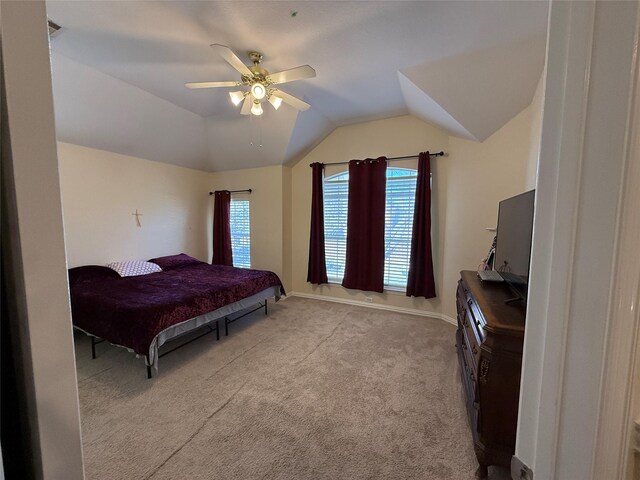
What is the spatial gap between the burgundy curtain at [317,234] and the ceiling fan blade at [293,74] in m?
2.04

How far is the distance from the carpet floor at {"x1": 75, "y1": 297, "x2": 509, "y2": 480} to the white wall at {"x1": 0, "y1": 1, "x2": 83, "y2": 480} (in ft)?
4.47

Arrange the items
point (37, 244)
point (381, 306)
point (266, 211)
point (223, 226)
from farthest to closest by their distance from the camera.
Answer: point (223, 226) → point (266, 211) → point (381, 306) → point (37, 244)

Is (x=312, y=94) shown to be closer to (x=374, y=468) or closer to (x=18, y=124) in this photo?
(x=18, y=124)

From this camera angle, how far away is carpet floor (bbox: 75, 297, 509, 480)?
1457 mm

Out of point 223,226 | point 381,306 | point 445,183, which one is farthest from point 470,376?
point 223,226

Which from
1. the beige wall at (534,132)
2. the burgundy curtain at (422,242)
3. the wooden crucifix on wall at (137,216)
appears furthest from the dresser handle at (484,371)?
the wooden crucifix on wall at (137,216)

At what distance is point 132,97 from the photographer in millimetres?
3016

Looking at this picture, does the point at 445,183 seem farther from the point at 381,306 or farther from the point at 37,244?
the point at 37,244

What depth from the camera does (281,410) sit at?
6.10ft

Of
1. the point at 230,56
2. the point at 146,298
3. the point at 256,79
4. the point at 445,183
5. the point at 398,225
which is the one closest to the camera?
the point at 230,56

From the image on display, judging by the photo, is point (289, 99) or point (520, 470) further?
point (289, 99)

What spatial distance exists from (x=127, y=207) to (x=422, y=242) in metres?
4.30

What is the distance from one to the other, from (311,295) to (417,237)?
6.60ft

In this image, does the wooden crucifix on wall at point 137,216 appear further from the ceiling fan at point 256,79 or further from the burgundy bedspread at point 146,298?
the ceiling fan at point 256,79
